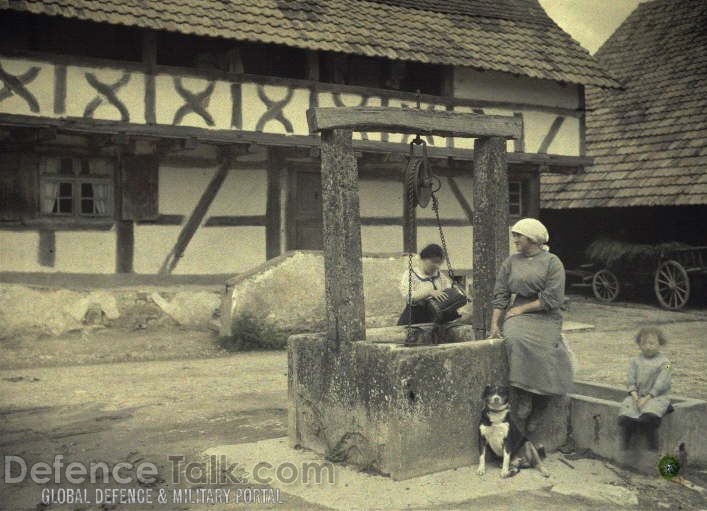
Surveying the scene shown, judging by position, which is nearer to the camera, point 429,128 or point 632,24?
point 429,128

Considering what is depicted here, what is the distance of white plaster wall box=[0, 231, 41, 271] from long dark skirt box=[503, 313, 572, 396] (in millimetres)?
8135

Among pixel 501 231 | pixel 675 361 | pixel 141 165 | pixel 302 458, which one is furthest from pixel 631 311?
pixel 302 458

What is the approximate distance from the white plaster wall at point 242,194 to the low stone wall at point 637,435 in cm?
810

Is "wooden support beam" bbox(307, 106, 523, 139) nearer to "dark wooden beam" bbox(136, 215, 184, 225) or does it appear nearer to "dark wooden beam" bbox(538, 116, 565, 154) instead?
"dark wooden beam" bbox(136, 215, 184, 225)

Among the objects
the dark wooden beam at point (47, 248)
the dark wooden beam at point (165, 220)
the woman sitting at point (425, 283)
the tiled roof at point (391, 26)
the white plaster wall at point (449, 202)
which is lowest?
the woman sitting at point (425, 283)

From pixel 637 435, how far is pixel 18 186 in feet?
30.1

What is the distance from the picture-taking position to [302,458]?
6.07 metres

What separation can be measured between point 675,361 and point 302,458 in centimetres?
584

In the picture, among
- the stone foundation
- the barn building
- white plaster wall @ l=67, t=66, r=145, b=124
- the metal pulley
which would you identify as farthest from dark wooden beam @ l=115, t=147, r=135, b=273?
the barn building

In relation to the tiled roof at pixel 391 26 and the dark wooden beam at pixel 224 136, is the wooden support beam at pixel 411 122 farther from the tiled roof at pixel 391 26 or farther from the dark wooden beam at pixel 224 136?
the tiled roof at pixel 391 26

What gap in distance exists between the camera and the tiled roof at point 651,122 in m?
17.1

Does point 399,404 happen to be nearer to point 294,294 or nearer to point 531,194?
point 294,294

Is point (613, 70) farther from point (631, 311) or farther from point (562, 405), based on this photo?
point (562, 405)

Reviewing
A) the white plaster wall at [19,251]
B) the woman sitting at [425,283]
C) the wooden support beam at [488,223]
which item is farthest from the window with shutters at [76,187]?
the wooden support beam at [488,223]
